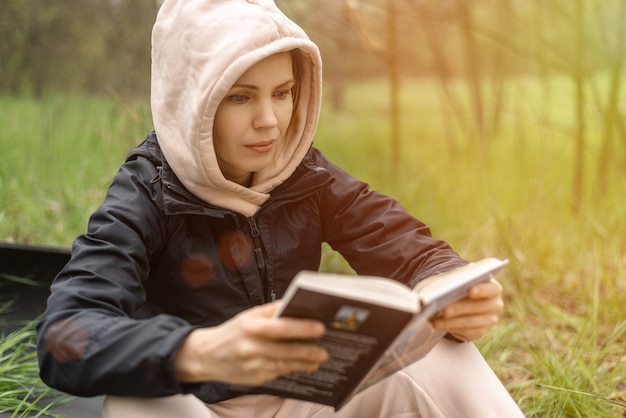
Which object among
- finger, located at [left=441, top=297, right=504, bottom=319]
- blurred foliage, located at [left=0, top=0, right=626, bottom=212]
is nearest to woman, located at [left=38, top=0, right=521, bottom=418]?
finger, located at [left=441, top=297, right=504, bottom=319]

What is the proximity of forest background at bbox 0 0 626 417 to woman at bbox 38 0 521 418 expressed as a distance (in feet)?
5.59

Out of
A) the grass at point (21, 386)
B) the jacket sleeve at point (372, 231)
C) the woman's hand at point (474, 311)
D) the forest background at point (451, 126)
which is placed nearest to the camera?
the woman's hand at point (474, 311)

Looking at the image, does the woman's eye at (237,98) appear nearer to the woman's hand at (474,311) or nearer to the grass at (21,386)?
the woman's hand at (474,311)

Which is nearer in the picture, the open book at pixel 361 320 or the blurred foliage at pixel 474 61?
the open book at pixel 361 320

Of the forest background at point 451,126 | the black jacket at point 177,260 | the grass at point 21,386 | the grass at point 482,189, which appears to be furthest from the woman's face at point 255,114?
the forest background at point 451,126

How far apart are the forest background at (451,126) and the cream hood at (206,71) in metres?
1.98

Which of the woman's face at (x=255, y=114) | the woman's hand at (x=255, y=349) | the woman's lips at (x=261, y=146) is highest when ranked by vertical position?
the woman's face at (x=255, y=114)

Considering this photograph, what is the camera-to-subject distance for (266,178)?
1873 millimetres

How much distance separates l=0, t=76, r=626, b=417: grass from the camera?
3092 mm

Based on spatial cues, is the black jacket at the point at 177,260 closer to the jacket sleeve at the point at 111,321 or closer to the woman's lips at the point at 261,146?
the jacket sleeve at the point at 111,321

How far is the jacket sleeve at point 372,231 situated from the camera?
75.0 inches

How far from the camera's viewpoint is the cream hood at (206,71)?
1674 millimetres

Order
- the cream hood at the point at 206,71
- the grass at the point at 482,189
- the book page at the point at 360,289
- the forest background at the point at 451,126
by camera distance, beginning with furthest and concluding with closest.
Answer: the forest background at the point at 451,126, the grass at the point at 482,189, the cream hood at the point at 206,71, the book page at the point at 360,289

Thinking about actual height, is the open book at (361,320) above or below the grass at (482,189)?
above
